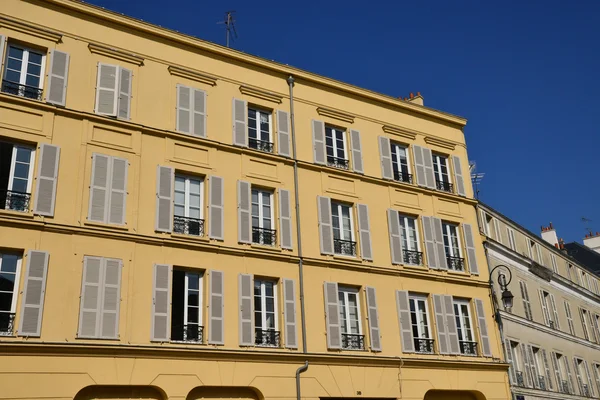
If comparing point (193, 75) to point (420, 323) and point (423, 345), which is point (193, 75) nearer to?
point (420, 323)

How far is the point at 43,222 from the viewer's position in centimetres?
1446

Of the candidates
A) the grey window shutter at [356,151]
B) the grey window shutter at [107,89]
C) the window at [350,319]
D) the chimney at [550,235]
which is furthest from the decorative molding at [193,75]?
the chimney at [550,235]

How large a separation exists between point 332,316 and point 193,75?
761cm

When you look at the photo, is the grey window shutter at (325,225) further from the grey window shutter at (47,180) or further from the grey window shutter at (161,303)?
the grey window shutter at (47,180)

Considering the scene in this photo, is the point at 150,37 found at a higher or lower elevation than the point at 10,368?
higher

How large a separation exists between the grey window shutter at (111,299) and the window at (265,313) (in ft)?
11.9

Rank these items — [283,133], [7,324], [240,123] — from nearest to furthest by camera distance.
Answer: [7,324]
[240,123]
[283,133]

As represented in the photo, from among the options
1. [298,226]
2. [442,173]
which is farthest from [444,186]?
[298,226]

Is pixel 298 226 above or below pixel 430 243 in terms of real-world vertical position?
below

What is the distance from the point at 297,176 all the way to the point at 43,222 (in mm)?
7277

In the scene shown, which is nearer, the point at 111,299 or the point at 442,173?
the point at 111,299

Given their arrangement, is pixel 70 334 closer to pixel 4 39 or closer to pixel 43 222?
pixel 43 222

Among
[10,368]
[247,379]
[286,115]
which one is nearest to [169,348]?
[247,379]

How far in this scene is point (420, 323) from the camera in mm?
20016
